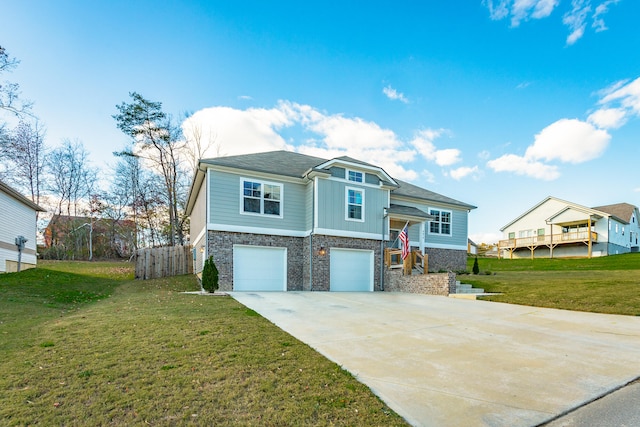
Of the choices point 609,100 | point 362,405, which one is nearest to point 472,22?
point 609,100

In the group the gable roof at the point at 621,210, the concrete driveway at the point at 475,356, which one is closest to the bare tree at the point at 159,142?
the concrete driveway at the point at 475,356

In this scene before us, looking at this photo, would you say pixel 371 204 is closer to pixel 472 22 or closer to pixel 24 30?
pixel 472 22

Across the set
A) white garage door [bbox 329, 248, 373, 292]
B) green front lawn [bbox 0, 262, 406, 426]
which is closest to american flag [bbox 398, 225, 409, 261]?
white garage door [bbox 329, 248, 373, 292]

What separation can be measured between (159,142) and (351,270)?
19599mm

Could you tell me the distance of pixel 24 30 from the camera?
39.8 feet

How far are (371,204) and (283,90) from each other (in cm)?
710

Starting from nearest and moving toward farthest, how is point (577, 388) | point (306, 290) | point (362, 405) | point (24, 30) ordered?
1. point (362, 405)
2. point (577, 388)
3. point (24, 30)
4. point (306, 290)

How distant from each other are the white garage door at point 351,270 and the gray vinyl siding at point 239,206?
2103 mm

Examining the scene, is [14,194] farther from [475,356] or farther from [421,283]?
[475,356]

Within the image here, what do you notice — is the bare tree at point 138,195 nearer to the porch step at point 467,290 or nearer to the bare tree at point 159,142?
the bare tree at point 159,142

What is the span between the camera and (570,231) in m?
30.8

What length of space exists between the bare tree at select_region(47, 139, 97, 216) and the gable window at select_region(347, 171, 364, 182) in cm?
2420

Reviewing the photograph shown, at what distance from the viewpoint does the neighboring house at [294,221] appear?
1312 cm

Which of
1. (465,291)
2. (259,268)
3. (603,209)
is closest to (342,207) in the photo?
(259,268)
